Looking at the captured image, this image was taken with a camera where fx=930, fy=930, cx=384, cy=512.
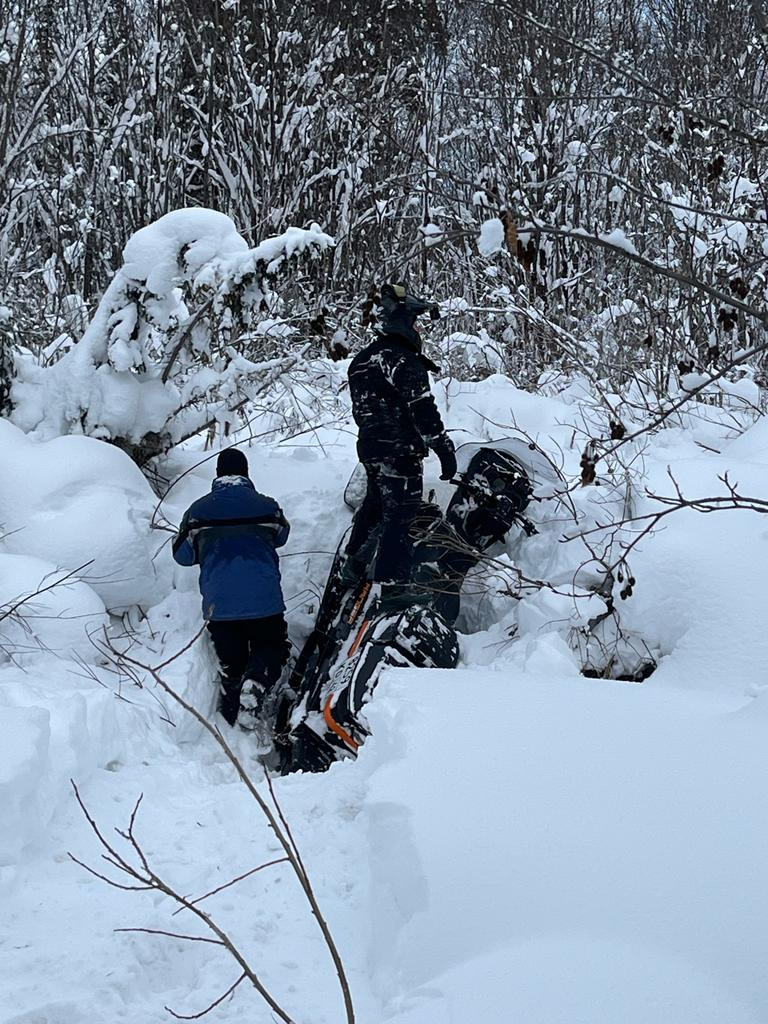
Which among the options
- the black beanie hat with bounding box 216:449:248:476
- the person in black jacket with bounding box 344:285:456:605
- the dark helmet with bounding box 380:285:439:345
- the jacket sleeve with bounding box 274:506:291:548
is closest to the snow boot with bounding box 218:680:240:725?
the jacket sleeve with bounding box 274:506:291:548

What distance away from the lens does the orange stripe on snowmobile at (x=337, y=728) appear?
443cm

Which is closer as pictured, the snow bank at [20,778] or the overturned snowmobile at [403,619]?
the snow bank at [20,778]

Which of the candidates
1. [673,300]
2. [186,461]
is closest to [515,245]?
[186,461]

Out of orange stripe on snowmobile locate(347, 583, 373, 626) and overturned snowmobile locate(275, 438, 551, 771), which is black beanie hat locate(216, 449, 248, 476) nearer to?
overturned snowmobile locate(275, 438, 551, 771)

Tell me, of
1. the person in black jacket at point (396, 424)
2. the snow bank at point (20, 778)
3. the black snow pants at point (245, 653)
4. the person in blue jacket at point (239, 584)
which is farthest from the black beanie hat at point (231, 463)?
the snow bank at point (20, 778)

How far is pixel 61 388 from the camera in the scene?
5938 millimetres

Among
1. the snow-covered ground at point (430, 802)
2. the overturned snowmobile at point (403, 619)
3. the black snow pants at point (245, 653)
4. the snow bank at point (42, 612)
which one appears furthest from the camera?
the black snow pants at point (245, 653)

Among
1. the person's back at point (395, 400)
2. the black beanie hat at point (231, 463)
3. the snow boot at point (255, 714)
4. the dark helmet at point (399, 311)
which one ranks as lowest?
the snow boot at point (255, 714)

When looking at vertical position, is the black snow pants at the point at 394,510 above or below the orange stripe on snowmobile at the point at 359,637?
above

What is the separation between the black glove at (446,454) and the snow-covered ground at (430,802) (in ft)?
2.47

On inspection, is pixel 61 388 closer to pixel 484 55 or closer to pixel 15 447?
pixel 15 447

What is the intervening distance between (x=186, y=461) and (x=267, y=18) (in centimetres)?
651

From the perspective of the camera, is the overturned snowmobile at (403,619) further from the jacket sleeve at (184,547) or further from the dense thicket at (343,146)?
the dense thicket at (343,146)

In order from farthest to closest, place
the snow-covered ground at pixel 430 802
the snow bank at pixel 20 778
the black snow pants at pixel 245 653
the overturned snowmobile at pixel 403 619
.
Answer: the black snow pants at pixel 245 653, the overturned snowmobile at pixel 403 619, the snow bank at pixel 20 778, the snow-covered ground at pixel 430 802
